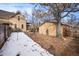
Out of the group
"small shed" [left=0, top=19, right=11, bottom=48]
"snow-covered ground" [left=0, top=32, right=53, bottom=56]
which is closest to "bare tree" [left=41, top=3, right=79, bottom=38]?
"snow-covered ground" [left=0, top=32, right=53, bottom=56]

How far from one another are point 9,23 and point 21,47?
0.23m

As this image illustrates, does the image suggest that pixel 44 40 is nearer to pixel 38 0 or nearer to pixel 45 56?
pixel 45 56

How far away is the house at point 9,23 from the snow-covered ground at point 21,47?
1.7 inches

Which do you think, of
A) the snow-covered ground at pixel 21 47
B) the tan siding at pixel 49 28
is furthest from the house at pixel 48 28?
the snow-covered ground at pixel 21 47

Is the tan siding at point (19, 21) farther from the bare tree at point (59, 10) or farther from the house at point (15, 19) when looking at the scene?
the bare tree at point (59, 10)

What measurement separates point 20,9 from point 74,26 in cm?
48

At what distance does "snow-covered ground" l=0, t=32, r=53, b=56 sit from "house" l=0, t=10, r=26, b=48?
44 mm

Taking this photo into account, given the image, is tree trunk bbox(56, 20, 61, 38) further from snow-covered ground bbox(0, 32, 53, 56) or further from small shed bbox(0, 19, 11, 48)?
small shed bbox(0, 19, 11, 48)

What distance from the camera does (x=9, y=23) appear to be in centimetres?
129

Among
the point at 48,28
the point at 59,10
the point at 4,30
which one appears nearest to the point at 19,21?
the point at 4,30

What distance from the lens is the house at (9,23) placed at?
129 centimetres

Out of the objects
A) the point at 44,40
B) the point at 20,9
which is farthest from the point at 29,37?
the point at 20,9

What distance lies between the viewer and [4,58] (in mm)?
1271

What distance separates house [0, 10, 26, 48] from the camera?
129cm
